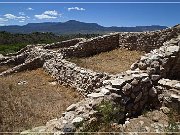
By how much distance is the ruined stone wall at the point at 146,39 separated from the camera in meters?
21.7

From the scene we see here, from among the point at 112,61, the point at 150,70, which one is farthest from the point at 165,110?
the point at 112,61

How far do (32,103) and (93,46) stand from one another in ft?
41.3

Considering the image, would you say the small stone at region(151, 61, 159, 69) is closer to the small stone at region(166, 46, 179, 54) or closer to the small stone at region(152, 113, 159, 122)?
the small stone at region(166, 46, 179, 54)

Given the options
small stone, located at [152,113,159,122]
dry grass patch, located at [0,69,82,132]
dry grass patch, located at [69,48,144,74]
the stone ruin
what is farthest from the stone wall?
dry grass patch, located at [69,48,144,74]

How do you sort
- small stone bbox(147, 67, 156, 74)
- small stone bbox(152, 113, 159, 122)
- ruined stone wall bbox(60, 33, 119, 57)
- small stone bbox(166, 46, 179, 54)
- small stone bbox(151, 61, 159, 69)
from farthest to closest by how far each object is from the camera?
ruined stone wall bbox(60, 33, 119, 57) < small stone bbox(166, 46, 179, 54) < small stone bbox(151, 61, 159, 69) < small stone bbox(147, 67, 156, 74) < small stone bbox(152, 113, 159, 122)

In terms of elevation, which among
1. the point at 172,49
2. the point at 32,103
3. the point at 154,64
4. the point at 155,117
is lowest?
the point at 32,103

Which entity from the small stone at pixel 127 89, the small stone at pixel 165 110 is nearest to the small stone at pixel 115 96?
the small stone at pixel 127 89

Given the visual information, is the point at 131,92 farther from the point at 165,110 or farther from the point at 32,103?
the point at 32,103

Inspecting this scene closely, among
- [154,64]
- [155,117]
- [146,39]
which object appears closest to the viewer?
[155,117]

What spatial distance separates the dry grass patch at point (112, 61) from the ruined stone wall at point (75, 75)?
3.64ft

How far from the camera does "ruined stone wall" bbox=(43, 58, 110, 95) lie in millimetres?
14859

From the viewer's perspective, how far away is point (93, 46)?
82.2 feet

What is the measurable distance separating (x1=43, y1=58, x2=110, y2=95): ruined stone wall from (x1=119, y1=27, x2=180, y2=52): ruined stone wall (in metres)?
6.18

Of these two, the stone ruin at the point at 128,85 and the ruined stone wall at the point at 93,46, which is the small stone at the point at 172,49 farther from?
the ruined stone wall at the point at 93,46
